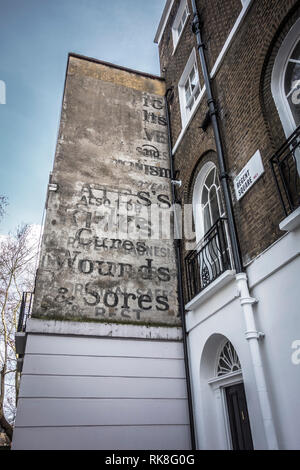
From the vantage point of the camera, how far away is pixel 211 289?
644 cm

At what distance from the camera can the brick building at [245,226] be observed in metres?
4.80

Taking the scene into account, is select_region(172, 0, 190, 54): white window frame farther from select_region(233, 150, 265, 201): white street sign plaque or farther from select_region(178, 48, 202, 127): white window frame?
select_region(233, 150, 265, 201): white street sign plaque

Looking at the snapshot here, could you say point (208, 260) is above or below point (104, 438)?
above

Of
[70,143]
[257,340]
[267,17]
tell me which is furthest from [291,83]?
[70,143]

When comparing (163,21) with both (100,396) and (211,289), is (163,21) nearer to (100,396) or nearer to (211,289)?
(211,289)

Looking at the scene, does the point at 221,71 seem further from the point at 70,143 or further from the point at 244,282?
the point at 244,282

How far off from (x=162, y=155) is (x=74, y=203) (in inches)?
130

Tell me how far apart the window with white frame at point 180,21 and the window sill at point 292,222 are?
8.81 m

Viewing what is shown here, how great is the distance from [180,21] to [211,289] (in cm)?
960

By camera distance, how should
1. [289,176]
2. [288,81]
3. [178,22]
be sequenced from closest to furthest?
[289,176] < [288,81] < [178,22]

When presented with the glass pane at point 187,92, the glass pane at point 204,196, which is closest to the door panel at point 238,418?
the glass pane at point 204,196

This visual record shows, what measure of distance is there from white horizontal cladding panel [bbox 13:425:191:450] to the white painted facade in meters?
0.54

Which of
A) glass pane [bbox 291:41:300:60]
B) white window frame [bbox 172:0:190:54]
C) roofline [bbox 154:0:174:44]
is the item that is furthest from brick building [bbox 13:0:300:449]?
roofline [bbox 154:0:174:44]

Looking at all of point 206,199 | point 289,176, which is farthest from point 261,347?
point 206,199
